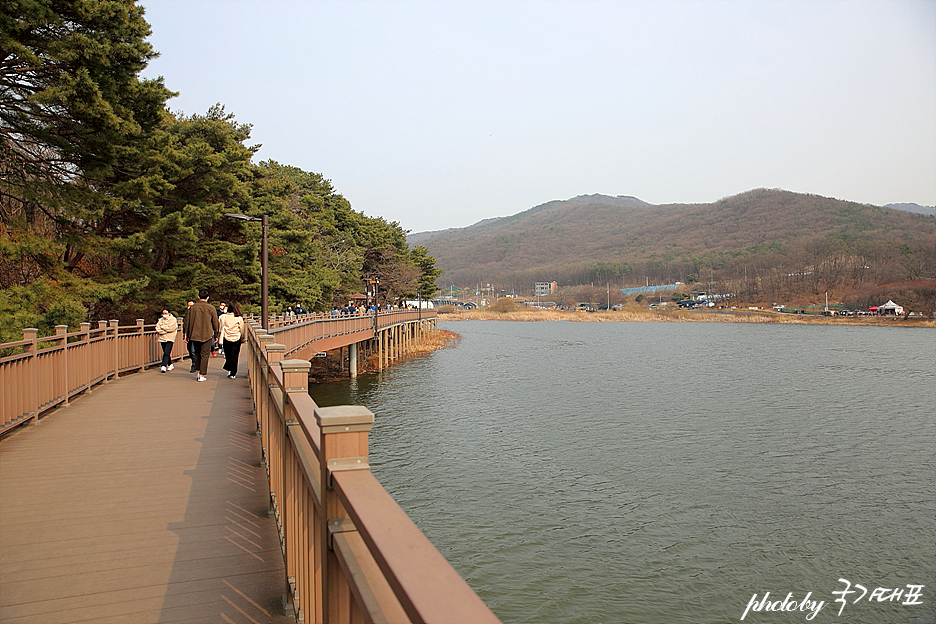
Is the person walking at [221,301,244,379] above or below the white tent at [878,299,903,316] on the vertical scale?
above

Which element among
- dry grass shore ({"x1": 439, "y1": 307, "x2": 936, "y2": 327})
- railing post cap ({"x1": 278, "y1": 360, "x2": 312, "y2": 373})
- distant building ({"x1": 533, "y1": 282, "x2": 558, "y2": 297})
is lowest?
dry grass shore ({"x1": 439, "y1": 307, "x2": 936, "y2": 327})

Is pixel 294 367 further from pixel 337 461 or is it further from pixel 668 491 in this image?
pixel 668 491

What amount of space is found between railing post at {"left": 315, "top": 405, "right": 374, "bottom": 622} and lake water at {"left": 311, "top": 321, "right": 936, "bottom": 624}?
7671mm

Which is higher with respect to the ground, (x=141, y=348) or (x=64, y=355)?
(x=64, y=355)

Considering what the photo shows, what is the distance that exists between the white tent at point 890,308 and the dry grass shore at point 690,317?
2294 mm

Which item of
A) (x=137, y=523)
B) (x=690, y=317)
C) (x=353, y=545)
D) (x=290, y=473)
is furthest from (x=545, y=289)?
(x=353, y=545)

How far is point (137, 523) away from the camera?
5.45 meters

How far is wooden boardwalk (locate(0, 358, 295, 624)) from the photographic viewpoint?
400 cm

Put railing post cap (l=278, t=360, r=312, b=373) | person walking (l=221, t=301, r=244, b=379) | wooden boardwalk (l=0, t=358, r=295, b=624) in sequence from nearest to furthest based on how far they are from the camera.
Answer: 1. railing post cap (l=278, t=360, r=312, b=373)
2. wooden boardwalk (l=0, t=358, r=295, b=624)
3. person walking (l=221, t=301, r=244, b=379)

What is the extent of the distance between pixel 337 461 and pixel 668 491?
13.4 metres

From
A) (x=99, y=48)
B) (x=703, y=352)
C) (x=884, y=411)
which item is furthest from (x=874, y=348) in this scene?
(x=99, y=48)

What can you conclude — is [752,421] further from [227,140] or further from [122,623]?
[227,140]

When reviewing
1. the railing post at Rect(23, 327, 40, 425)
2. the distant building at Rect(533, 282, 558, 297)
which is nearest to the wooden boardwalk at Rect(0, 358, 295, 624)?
the railing post at Rect(23, 327, 40, 425)

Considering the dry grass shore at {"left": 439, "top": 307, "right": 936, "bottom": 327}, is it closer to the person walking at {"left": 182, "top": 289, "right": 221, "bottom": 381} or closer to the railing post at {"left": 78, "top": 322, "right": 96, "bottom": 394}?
the person walking at {"left": 182, "top": 289, "right": 221, "bottom": 381}
